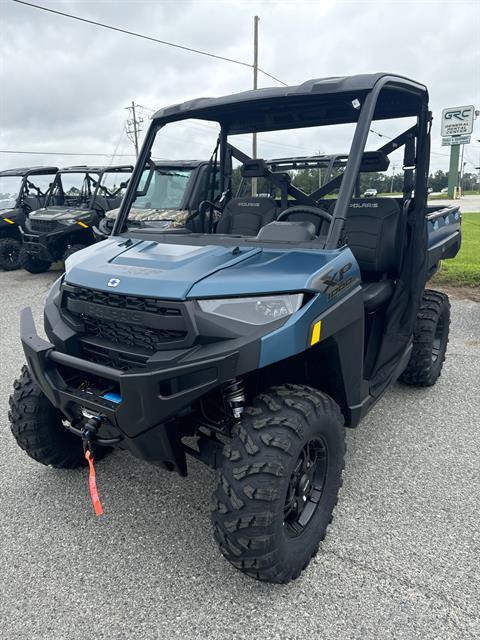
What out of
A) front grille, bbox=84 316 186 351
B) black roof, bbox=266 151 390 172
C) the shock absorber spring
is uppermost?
black roof, bbox=266 151 390 172

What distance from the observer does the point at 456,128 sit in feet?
123

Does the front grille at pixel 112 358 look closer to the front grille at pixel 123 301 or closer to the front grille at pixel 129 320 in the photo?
the front grille at pixel 129 320

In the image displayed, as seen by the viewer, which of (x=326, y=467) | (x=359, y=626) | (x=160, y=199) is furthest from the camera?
(x=160, y=199)

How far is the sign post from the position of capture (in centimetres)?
3709

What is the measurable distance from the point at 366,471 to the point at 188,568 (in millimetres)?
1193

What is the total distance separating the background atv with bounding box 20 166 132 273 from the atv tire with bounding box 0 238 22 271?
0.77 m

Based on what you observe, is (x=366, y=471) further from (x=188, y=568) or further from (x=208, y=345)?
(x=208, y=345)

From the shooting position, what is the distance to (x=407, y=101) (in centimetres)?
296

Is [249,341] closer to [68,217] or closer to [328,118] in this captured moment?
[328,118]

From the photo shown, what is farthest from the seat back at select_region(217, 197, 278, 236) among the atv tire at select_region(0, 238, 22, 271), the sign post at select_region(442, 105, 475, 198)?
the sign post at select_region(442, 105, 475, 198)

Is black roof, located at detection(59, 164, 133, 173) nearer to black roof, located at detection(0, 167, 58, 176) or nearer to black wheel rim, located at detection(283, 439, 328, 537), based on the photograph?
black roof, located at detection(0, 167, 58, 176)

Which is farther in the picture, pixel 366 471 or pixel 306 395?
pixel 366 471

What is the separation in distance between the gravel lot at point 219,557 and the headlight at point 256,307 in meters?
1.12

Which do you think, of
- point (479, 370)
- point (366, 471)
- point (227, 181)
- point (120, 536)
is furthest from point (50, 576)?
point (479, 370)
